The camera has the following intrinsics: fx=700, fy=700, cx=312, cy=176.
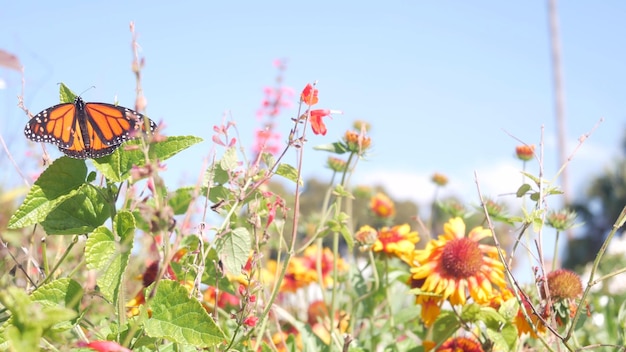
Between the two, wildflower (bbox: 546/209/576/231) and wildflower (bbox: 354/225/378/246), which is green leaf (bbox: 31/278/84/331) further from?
wildflower (bbox: 546/209/576/231)

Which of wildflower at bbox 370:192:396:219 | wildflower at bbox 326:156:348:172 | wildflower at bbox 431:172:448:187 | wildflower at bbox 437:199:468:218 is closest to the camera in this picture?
wildflower at bbox 437:199:468:218

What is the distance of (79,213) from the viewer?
3.51 ft

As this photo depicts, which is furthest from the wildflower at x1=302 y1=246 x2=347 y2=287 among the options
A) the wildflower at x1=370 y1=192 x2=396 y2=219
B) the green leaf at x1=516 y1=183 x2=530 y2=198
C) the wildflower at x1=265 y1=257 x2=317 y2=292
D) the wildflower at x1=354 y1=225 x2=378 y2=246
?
the green leaf at x1=516 y1=183 x2=530 y2=198

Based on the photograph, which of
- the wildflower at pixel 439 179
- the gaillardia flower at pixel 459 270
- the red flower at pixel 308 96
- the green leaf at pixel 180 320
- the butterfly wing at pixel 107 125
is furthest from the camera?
the wildflower at pixel 439 179

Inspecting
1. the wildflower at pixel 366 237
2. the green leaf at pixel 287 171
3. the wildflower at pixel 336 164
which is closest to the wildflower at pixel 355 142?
the wildflower at pixel 366 237

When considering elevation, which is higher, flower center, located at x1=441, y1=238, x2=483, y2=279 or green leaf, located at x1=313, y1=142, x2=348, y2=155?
green leaf, located at x1=313, y1=142, x2=348, y2=155

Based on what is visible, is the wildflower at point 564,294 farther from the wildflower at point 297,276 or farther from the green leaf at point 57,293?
the wildflower at point 297,276

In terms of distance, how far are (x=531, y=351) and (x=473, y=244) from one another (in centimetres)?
26

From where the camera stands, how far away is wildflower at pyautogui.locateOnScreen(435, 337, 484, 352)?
1.51m

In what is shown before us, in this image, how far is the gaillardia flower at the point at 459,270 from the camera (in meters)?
1.48

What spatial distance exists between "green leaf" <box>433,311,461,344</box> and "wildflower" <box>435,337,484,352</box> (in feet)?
0.10

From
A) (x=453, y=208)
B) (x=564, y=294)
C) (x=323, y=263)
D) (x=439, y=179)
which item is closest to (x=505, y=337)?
(x=564, y=294)

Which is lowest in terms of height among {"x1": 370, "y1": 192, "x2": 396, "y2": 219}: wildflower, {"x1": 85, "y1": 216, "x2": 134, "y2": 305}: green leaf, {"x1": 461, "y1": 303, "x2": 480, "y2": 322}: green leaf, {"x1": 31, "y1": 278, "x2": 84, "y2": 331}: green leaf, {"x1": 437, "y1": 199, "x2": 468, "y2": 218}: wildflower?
{"x1": 370, "y1": 192, "x2": 396, "y2": 219}: wildflower

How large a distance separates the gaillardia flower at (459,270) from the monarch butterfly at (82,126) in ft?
2.25
